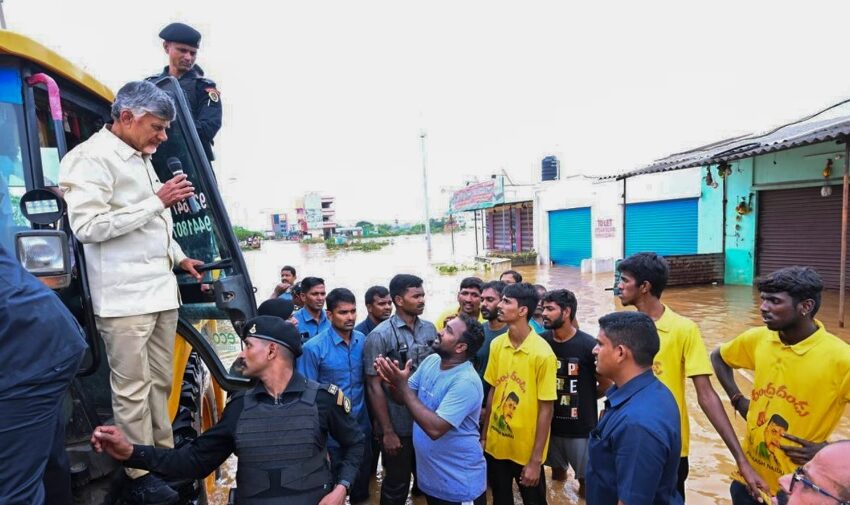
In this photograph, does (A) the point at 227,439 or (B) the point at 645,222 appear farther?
(B) the point at 645,222

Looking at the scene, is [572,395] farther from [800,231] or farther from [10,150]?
[800,231]

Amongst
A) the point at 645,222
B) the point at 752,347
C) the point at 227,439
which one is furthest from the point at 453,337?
the point at 645,222

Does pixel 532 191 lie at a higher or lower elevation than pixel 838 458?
higher

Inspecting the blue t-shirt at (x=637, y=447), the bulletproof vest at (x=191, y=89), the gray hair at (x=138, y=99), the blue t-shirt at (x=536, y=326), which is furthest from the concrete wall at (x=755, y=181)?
the gray hair at (x=138, y=99)

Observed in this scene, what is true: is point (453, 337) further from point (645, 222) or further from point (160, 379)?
point (645, 222)

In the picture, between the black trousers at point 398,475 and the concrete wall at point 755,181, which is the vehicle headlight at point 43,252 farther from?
the concrete wall at point 755,181

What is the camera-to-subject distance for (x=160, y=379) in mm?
2211

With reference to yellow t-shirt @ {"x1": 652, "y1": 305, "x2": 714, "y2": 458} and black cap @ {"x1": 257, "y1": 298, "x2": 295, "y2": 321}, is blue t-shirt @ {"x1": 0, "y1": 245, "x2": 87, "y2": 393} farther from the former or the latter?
yellow t-shirt @ {"x1": 652, "y1": 305, "x2": 714, "y2": 458}

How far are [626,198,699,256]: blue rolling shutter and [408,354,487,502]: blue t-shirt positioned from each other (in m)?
13.5

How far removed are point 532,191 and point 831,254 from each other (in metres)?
12.3

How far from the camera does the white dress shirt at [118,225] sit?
6.16 feet

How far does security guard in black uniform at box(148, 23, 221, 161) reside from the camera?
2.89 m

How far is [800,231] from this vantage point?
11250 mm

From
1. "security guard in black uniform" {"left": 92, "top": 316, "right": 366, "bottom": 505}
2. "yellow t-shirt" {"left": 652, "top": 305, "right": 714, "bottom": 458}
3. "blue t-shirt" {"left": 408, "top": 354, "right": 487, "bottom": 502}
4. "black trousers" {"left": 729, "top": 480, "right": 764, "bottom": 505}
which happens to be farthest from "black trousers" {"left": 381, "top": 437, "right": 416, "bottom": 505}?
"black trousers" {"left": 729, "top": 480, "right": 764, "bottom": 505}
